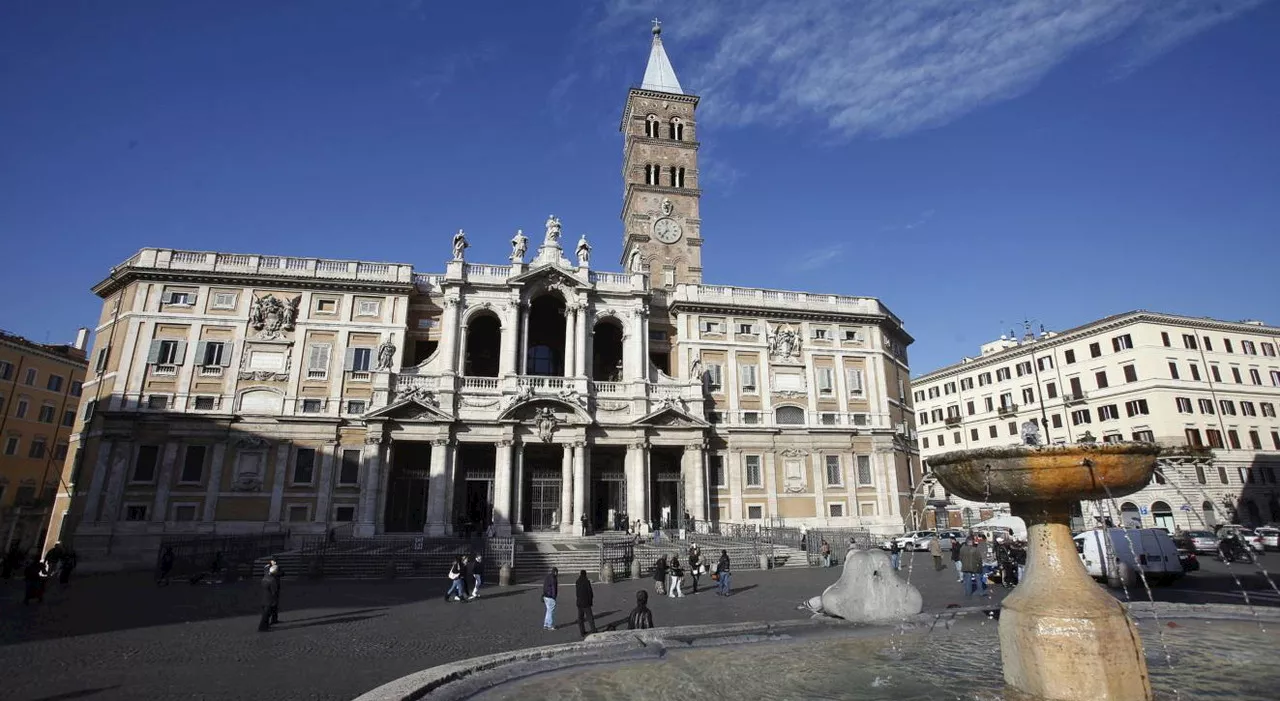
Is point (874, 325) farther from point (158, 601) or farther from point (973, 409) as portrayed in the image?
point (158, 601)

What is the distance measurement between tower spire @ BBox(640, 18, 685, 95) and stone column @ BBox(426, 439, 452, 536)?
35.1 m

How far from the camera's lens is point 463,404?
1247 inches

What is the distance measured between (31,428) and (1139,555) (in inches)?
2375

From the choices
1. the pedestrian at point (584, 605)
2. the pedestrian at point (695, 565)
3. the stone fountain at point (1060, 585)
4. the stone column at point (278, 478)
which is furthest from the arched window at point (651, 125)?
the stone fountain at point (1060, 585)

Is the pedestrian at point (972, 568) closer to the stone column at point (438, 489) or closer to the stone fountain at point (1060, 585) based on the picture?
the stone fountain at point (1060, 585)

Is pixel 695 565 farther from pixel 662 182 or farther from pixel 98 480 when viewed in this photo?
pixel 662 182

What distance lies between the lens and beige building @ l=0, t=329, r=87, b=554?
134ft

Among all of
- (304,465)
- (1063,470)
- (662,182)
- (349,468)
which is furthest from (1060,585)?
(662,182)

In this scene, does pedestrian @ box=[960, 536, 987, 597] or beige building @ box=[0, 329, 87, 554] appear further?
beige building @ box=[0, 329, 87, 554]

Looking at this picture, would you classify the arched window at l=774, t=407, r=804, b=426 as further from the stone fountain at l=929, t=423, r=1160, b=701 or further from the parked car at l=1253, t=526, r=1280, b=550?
the stone fountain at l=929, t=423, r=1160, b=701

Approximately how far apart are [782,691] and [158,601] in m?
17.6

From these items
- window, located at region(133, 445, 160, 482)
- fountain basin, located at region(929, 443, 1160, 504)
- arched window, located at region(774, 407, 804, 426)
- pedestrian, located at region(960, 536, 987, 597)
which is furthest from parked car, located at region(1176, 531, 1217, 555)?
window, located at region(133, 445, 160, 482)

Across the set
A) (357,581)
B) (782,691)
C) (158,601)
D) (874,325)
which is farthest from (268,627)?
(874,325)

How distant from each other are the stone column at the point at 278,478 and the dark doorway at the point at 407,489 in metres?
4.89
